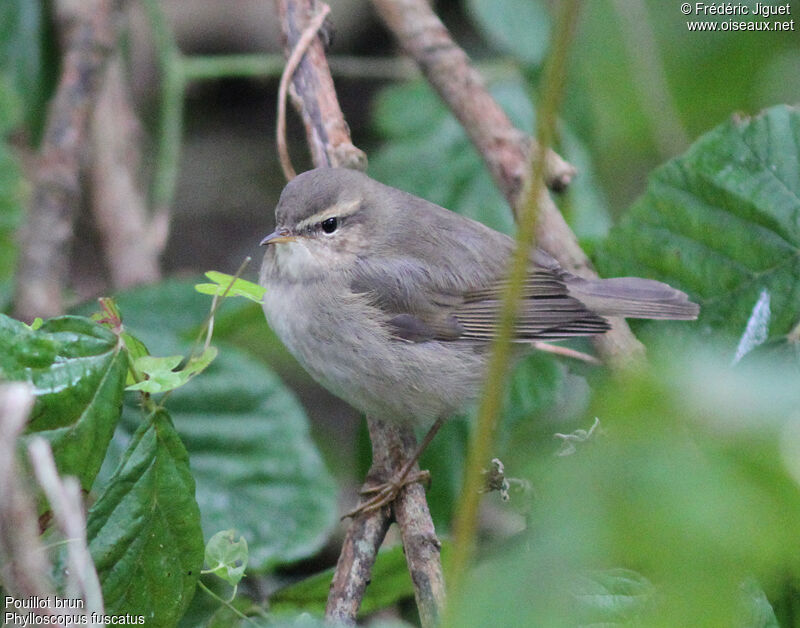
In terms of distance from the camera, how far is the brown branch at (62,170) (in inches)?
138

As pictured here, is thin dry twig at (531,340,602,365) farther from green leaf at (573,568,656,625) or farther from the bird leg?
green leaf at (573,568,656,625)

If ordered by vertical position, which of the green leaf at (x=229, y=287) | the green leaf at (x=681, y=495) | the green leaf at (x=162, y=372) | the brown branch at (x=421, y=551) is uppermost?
the green leaf at (x=681, y=495)

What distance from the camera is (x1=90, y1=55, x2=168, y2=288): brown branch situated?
4375 mm

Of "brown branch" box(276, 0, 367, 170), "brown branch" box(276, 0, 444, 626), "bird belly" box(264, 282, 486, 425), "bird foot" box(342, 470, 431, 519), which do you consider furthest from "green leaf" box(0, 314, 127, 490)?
"brown branch" box(276, 0, 367, 170)

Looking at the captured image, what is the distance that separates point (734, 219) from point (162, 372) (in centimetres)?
188

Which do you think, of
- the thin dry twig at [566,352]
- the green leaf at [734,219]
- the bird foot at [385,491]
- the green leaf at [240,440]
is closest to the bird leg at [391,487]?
the bird foot at [385,491]

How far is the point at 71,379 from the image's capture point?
1.91m

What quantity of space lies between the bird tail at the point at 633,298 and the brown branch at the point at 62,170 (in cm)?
212

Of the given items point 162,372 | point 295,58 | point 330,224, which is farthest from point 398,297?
→ point 162,372

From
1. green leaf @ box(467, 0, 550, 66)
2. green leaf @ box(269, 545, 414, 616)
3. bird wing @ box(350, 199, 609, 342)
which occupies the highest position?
green leaf @ box(467, 0, 550, 66)

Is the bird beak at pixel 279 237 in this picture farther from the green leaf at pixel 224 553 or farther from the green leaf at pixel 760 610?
the green leaf at pixel 760 610

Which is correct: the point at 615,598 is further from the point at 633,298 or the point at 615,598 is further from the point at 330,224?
the point at 330,224

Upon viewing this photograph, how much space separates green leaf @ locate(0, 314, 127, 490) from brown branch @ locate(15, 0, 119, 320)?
62.4 inches

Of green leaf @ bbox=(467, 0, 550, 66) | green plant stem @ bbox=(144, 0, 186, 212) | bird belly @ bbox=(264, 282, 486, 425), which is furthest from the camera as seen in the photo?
green leaf @ bbox=(467, 0, 550, 66)
